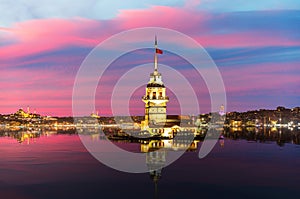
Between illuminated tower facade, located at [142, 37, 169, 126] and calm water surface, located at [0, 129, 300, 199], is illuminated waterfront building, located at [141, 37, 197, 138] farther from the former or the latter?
A: calm water surface, located at [0, 129, 300, 199]

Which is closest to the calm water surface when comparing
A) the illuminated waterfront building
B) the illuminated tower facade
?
the illuminated waterfront building

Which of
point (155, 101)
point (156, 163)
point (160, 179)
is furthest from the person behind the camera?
point (155, 101)

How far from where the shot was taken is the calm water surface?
2914 centimetres

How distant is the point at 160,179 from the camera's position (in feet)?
112

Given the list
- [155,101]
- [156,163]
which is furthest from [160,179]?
[155,101]

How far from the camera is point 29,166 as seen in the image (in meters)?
41.6

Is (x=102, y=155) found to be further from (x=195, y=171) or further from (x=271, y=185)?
(x=271, y=185)

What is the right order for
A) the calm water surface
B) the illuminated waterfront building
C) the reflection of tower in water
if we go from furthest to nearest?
the illuminated waterfront building, the reflection of tower in water, the calm water surface

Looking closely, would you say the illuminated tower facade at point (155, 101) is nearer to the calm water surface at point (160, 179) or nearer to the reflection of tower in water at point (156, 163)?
the reflection of tower in water at point (156, 163)

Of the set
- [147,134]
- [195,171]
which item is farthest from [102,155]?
[147,134]

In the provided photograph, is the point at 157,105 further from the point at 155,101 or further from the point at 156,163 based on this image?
the point at 156,163

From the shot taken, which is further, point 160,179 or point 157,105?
point 157,105

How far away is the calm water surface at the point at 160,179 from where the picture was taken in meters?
29.1

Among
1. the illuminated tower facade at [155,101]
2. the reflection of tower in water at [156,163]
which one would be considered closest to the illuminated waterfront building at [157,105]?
the illuminated tower facade at [155,101]
